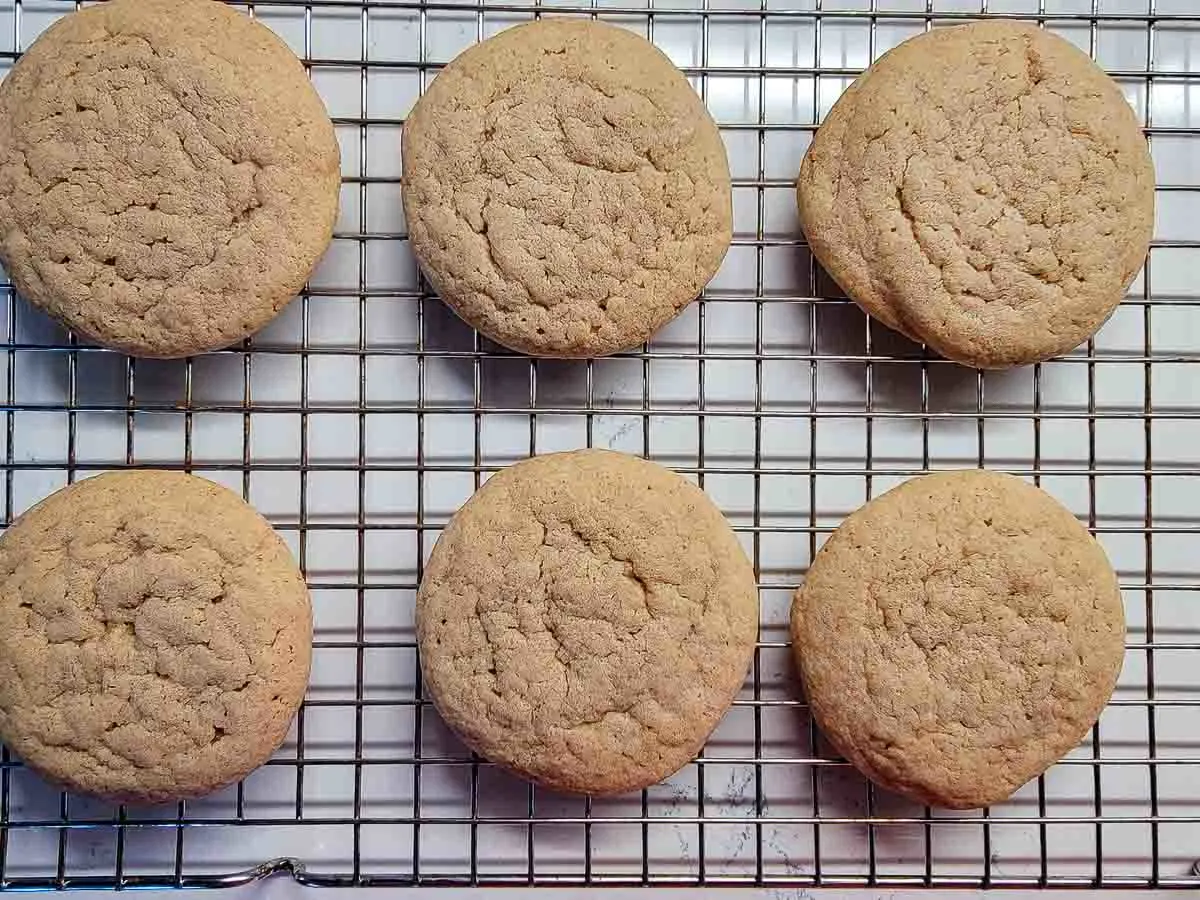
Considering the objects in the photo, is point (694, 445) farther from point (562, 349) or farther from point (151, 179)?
point (151, 179)

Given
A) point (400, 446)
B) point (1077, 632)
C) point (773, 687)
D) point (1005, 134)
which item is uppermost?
point (1005, 134)

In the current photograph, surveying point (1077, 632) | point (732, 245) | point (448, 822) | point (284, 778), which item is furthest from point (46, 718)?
point (1077, 632)

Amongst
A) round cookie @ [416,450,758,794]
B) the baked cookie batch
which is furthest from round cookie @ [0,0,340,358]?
round cookie @ [416,450,758,794]

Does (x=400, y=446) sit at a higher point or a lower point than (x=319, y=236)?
lower

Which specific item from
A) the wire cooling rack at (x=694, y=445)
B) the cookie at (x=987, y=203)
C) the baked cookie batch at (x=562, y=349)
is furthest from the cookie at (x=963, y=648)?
the cookie at (x=987, y=203)

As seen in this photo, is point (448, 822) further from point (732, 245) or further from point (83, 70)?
point (83, 70)

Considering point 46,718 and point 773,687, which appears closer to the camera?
point 46,718

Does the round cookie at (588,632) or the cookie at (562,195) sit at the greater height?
the cookie at (562,195)

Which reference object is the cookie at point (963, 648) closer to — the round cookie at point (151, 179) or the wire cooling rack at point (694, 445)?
the wire cooling rack at point (694, 445)
